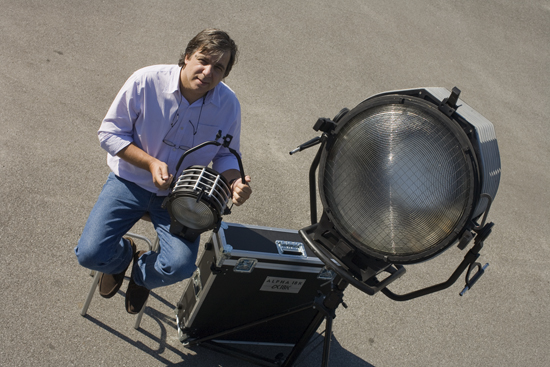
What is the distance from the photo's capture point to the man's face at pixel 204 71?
90.6 inches

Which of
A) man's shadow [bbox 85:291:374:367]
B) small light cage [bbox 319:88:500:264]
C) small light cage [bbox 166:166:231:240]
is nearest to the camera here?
small light cage [bbox 319:88:500:264]

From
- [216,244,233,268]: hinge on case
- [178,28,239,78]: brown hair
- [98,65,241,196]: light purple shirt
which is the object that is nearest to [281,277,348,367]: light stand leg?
[216,244,233,268]: hinge on case

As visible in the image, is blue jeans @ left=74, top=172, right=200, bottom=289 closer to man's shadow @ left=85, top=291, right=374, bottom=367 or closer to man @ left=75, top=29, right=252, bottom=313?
man @ left=75, top=29, right=252, bottom=313

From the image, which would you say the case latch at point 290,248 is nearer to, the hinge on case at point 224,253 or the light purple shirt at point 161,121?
the hinge on case at point 224,253

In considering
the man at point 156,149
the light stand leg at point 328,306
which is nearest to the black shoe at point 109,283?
the man at point 156,149

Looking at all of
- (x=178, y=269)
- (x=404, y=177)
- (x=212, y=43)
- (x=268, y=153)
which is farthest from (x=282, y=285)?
(x=268, y=153)

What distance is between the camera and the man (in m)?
2.29

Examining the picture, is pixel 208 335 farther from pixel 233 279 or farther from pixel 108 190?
pixel 108 190

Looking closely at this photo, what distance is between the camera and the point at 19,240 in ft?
9.25

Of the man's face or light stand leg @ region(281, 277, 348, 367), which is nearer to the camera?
light stand leg @ region(281, 277, 348, 367)

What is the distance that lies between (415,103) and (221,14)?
15.3 feet

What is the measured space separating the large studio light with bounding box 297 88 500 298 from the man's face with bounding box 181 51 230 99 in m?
0.75

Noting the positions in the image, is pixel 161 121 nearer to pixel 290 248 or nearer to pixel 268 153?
pixel 290 248

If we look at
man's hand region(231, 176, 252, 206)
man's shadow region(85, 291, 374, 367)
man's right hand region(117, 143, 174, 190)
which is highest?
man's hand region(231, 176, 252, 206)
